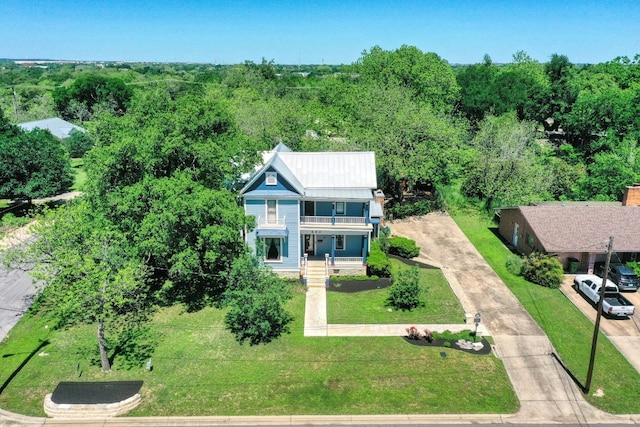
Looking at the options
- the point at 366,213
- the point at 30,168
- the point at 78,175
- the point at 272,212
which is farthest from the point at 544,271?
the point at 78,175

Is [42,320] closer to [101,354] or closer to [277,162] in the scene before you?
[101,354]

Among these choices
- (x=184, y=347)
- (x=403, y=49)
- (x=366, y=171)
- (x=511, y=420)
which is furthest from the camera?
(x=403, y=49)

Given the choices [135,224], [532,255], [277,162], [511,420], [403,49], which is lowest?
[511,420]

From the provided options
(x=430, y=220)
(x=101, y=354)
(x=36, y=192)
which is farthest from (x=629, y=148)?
(x=36, y=192)

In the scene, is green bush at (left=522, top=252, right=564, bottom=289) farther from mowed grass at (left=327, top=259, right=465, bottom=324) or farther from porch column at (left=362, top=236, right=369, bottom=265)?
porch column at (left=362, top=236, right=369, bottom=265)

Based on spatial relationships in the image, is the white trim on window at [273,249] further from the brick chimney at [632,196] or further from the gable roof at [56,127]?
the gable roof at [56,127]

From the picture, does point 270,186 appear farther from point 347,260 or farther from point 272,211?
point 347,260

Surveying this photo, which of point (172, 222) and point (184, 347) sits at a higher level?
point (172, 222)
